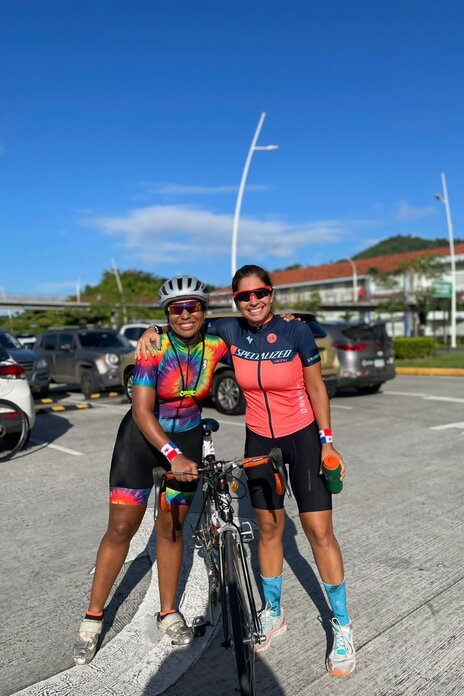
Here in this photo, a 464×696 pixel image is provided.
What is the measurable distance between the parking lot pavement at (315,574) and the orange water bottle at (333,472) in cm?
85

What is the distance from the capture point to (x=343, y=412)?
10.7m

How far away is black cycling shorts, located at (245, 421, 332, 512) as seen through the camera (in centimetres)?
300

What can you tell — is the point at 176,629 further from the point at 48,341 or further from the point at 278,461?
the point at 48,341

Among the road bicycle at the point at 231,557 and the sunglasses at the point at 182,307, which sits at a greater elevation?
the sunglasses at the point at 182,307

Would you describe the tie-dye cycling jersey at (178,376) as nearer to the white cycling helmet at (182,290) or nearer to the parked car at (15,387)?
the white cycling helmet at (182,290)

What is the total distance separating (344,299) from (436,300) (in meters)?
31.8

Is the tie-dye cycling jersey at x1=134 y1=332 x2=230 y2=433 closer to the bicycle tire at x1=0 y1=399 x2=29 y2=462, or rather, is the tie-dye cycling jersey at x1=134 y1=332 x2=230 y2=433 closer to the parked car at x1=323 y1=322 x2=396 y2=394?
the bicycle tire at x1=0 y1=399 x2=29 y2=462

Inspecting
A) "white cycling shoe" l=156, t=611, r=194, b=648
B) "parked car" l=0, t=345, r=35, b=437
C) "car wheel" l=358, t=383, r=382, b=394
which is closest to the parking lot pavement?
"white cycling shoe" l=156, t=611, r=194, b=648

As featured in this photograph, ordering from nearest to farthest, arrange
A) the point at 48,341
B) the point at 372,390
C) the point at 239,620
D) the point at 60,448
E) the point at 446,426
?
the point at 239,620, the point at 60,448, the point at 446,426, the point at 372,390, the point at 48,341

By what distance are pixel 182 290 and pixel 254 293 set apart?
14.7 inches

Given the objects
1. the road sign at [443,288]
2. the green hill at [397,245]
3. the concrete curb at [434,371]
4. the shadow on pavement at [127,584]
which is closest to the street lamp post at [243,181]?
the concrete curb at [434,371]

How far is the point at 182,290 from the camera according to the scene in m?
3.06

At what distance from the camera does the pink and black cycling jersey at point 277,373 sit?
308 centimetres

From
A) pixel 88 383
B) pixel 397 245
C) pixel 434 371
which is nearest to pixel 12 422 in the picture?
pixel 88 383
